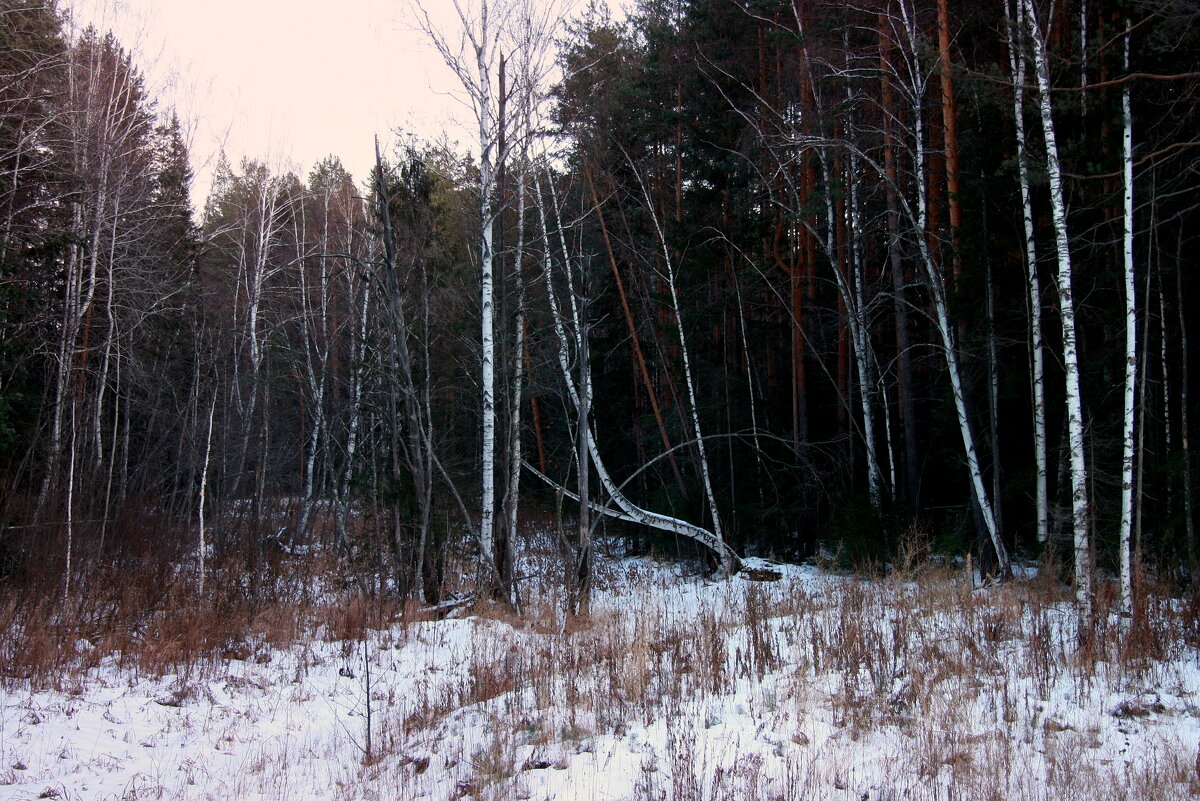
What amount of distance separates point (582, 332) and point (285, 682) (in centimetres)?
563

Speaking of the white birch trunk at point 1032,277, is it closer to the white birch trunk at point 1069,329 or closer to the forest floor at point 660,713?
the white birch trunk at point 1069,329

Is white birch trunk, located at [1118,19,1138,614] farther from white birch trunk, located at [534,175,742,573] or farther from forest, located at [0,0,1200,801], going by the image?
white birch trunk, located at [534,175,742,573]

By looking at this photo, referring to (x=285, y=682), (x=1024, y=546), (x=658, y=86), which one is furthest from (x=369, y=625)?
(x=658, y=86)

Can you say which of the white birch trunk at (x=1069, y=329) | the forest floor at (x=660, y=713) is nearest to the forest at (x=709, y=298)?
the white birch trunk at (x=1069, y=329)

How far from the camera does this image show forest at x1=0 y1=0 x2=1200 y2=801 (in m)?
4.96

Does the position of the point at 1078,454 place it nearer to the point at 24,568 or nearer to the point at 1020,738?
the point at 1020,738

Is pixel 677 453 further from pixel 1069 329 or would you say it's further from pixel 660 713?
pixel 660 713

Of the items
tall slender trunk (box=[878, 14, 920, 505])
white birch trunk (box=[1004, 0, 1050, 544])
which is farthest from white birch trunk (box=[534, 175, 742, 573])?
white birch trunk (box=[1004, 0, 1050, 544])

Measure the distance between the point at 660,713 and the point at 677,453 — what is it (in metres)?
12.0

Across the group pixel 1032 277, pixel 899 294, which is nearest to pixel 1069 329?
pixel 1032 277

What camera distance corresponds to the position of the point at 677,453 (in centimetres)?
1703

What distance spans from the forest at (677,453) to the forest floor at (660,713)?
0.04 m

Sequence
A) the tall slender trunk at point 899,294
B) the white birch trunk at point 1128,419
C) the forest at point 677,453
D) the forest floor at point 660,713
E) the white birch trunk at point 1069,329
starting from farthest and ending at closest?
1. the tall slender trunk at point 899,294
2. the white birch trunk at point 1069,329
3. the white birch trunk at point 1128,419
4. the forest at point 677,453
5. the forest floor at point 660,713

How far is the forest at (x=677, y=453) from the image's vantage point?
4.96 m
